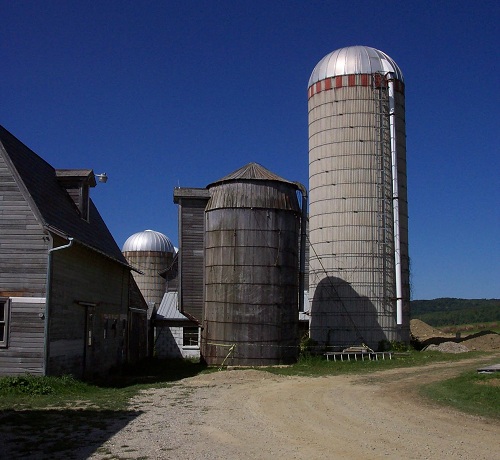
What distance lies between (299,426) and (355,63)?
29410mm

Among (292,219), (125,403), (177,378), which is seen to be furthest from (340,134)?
(125,403)

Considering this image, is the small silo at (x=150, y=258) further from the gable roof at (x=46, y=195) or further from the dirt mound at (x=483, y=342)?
the gable roof at (x=46, y=195)

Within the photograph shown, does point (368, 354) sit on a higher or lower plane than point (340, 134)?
lower

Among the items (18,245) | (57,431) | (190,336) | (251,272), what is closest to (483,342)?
(190,336)

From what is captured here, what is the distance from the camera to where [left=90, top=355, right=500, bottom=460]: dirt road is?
10.5 meters

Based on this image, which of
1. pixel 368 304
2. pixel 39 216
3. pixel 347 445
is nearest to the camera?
pixel 347 445

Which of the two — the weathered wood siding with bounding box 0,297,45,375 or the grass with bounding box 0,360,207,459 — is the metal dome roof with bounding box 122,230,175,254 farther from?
the weathered wood siding with bounding box 0,297,45,375

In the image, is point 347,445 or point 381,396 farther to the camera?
point 381,396

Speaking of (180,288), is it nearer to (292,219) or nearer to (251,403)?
(292,219)

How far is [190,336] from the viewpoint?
38375 millimetres

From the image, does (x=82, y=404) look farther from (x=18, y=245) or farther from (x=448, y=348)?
(x=448, y=348)

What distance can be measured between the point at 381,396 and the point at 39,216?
11.4m

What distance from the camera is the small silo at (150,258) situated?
60.6 meters

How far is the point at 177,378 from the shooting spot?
2433cm
